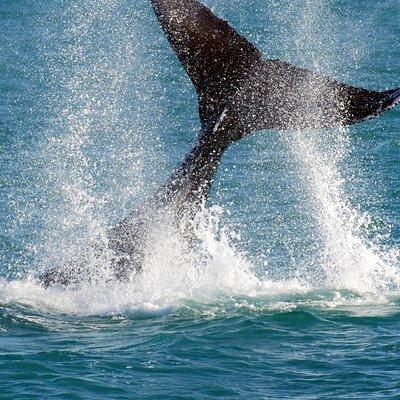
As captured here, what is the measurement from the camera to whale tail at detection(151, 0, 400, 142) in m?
12.9

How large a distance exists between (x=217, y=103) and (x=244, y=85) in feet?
1.24

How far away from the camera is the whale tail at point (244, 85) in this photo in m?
12.9

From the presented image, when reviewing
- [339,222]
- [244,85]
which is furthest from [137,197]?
[244,85]

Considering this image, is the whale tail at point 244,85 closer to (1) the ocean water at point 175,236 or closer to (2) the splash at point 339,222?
(2) the splash at point 339,222

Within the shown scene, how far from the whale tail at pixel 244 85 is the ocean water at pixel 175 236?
139 cm

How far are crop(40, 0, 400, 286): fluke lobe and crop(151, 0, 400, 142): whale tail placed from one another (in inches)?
0.4

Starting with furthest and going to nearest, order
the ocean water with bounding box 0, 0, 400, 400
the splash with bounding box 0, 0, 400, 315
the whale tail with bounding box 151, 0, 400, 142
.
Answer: the splash with bounding box 0, 0, 400, 315 → the whale tail with bounding box 151, 0, 400, 142 → the ocean water with bounding box 0, 0, 400, 400

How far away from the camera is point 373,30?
36125 mm

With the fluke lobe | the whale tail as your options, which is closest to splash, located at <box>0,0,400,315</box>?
the fluke lobe

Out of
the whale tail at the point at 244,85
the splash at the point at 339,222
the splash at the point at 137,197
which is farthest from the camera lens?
the splash at the point at 339,222

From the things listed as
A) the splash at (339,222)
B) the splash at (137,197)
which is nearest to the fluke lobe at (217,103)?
the splash at (137,197)

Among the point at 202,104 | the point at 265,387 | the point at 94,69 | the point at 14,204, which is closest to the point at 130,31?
the point at 94,69

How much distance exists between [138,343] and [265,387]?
6.01 feet

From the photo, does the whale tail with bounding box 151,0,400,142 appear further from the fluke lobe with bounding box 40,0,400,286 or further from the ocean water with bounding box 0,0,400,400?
the ocean water with bounding box 0,0,400,400
